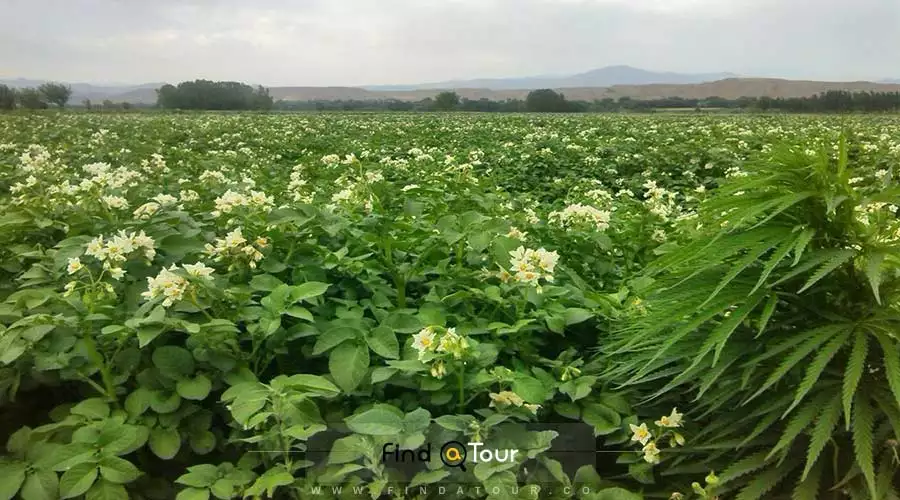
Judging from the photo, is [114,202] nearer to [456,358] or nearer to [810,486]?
[456,358]

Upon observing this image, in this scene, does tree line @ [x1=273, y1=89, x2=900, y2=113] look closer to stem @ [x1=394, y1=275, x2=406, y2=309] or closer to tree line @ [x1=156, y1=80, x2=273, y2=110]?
tree line @ [x1=156, y1=80, x2=273, y2=110]

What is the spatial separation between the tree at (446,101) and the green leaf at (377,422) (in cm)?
3482

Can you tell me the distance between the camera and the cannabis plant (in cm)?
123

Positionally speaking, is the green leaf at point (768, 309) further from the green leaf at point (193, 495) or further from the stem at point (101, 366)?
the stem at point (101, 366)

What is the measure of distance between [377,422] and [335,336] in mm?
324

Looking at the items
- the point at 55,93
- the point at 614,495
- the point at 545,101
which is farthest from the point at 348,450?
the point at 545,101

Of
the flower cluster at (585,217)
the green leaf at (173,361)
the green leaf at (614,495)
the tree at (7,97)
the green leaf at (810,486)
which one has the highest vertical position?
the tree at (7,97)

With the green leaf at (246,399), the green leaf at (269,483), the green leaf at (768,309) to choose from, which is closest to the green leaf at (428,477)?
the green leaf at (269,483)

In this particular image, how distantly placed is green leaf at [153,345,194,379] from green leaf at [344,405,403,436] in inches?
18.6

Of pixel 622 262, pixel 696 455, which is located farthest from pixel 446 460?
pixel 622 262

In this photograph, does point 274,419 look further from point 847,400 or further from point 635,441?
point 847,400

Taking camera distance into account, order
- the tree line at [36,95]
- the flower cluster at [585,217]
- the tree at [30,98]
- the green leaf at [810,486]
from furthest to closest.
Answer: the tree at [30,98] < the tree line at [36,95] < the flower cluster at [585,217] < the green leaf at [810,486]

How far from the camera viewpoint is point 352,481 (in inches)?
51.5

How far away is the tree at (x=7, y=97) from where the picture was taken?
19.6ft
